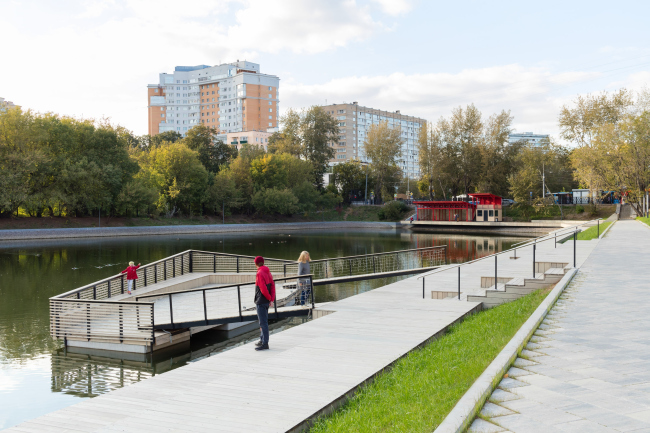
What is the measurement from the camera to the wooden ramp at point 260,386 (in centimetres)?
553

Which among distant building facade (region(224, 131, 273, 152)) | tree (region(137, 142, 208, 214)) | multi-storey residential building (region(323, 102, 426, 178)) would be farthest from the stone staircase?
multi-storey residential building (region(323, 102, 426, 178))

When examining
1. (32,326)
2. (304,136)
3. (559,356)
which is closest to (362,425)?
(559,356)

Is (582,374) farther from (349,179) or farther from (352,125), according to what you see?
(352,125)

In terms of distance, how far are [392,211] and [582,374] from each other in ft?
257

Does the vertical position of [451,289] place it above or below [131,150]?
below

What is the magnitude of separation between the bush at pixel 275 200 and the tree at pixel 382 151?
72.1 ft

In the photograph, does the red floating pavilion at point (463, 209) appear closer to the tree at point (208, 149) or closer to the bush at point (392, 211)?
the bush at point (392, 211)

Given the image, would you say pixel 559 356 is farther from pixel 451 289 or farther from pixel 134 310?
pixel 134 310

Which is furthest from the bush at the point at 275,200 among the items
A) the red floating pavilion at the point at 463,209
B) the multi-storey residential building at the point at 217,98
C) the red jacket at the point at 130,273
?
the multi-storey residential building at the point at 217,98

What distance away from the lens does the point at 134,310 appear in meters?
13.0

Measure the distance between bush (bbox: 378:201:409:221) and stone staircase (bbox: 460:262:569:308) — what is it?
224 ft

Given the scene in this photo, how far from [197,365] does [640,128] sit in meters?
52.4

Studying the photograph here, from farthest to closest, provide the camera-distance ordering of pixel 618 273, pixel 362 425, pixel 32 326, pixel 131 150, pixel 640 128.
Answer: pixel 131 150
pixel 640 128
pixel 32 326
pixel 618 273
pixel 362 425

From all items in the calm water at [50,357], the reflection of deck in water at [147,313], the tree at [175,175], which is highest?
the tree at [175,175]
